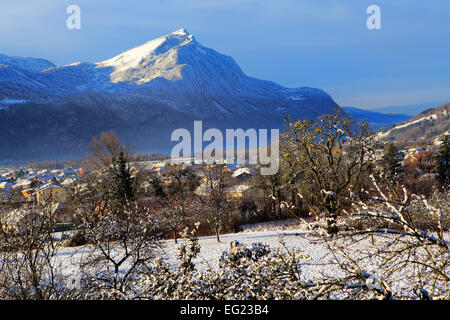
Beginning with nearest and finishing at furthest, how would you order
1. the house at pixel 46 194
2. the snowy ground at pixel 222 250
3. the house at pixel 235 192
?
1. the house at pixel 46 194
2. the snowy ground at pixel 222 250
3. the house at pixel 235 192

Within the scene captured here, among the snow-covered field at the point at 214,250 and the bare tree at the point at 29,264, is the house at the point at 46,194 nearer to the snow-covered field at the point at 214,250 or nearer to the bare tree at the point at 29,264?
the bare tree at the point at 29,264

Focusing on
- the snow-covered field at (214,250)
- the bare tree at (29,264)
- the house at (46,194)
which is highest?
the house at (46,194)

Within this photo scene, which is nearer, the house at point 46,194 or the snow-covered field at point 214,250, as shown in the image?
the house at point 46,194

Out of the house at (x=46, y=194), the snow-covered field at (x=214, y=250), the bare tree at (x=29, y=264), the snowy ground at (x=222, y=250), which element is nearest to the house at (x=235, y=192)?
the snowy ground at (x=222, y=250)

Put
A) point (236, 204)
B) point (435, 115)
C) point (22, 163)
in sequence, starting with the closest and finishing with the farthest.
Result: point (236, 204) → point (435, 115) → point (22, 163)

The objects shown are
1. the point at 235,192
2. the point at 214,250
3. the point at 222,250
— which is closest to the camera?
the point at 222,250

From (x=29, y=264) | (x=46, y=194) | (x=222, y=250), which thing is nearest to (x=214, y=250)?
(x=222, y=250)

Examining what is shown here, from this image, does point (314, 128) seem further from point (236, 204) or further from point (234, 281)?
point (236, 204)

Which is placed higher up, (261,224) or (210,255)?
(210,255)

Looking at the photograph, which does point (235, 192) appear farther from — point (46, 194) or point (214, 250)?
point (46, 194)

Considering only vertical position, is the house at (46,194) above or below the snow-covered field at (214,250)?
above
